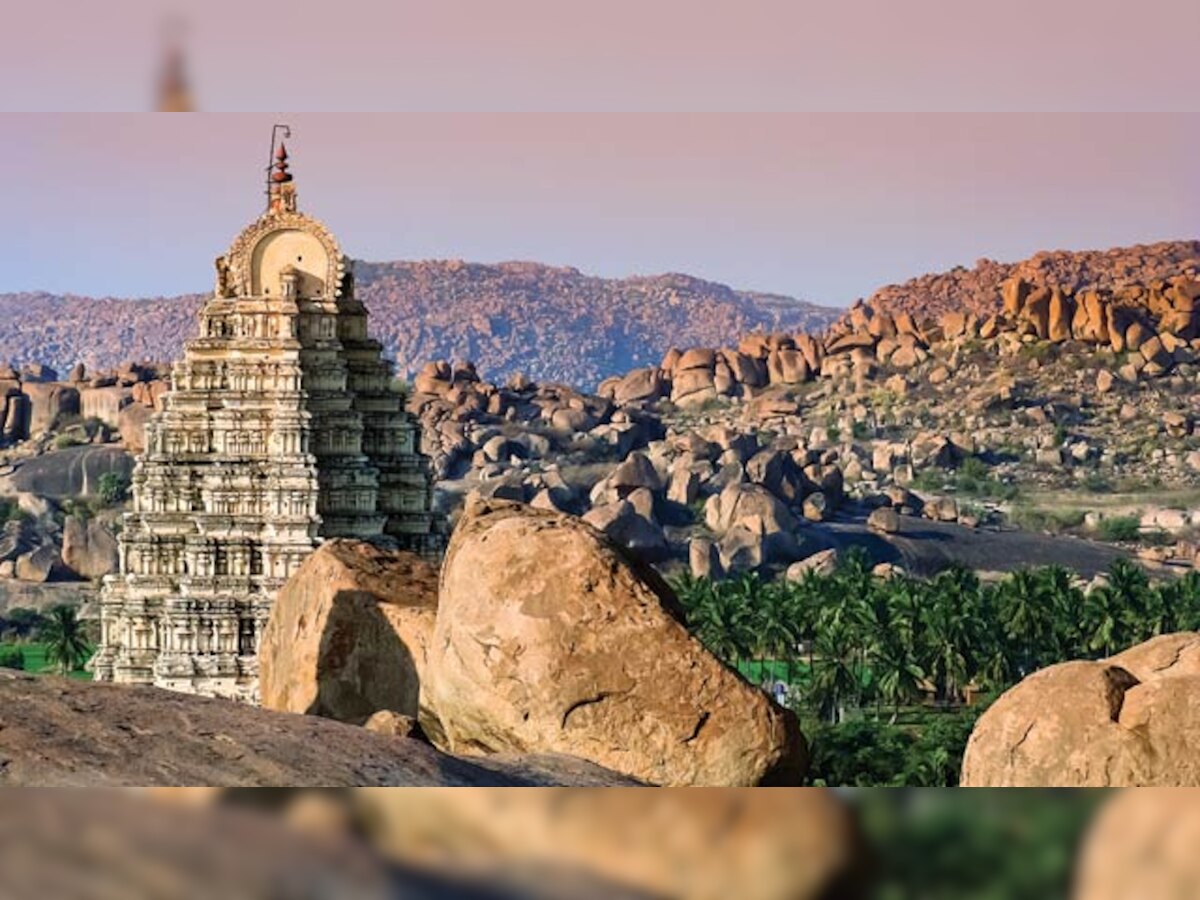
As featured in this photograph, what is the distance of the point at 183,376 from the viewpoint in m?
35.0

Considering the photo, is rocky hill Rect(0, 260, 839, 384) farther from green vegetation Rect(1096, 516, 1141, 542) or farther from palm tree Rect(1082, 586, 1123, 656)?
palm tree Rect(1082, 586, 1123, 656)

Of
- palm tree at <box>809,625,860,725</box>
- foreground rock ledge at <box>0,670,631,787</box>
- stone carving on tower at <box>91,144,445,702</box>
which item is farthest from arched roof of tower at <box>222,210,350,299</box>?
foreground rock ledge at <box>0,670,631,787</box>

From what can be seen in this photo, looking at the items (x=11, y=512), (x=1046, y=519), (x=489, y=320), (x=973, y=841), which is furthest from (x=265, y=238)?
(x=489, y=320)

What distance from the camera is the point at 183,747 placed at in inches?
291

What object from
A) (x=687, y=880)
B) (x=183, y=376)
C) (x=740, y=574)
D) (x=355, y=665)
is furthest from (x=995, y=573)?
(x=687, y=880)

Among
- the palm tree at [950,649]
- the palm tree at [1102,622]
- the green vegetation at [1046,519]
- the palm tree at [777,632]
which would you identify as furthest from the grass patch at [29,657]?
the green vegetation at [1046,519]

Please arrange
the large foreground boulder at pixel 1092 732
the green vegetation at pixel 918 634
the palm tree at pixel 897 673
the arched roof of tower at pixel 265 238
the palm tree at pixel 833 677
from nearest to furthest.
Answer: the large foreground boulder at pixel 1092 732, the arched roof of tower at pixel 265 238, the palm tree at pixel 833 677, the palm tree at pixel 897 673, the green vegetation at pixel 918 634

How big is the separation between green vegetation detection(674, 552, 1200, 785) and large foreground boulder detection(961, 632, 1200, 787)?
106 ft

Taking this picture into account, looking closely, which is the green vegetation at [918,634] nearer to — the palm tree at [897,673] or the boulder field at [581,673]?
the palm tree at [897,673]

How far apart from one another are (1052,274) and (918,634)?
81346mm

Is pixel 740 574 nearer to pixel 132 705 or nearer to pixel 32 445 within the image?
pixel 32 445

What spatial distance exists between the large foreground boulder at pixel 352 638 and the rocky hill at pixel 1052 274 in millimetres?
110702

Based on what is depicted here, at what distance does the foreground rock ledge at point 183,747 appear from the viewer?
23.1 ft

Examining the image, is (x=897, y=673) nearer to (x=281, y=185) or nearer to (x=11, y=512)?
(x=281, y=185)
